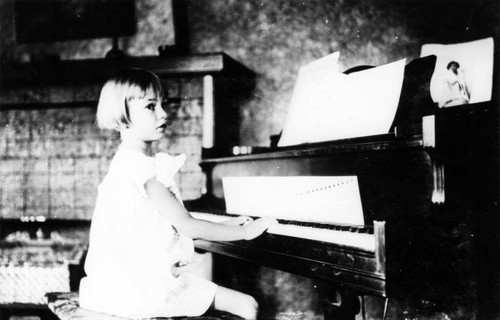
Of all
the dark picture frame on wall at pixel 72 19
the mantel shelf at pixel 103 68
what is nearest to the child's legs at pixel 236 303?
the mantel shelf at pixel 103 68

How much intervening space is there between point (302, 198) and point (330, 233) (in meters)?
0.37

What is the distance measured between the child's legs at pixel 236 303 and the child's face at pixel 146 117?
0.67 m

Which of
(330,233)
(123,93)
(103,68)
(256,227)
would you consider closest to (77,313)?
(256,227)

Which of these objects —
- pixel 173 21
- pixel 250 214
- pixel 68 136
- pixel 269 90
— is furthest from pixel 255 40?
pixel 250 214

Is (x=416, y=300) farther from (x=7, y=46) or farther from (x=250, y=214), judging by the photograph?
(x=7, y=46)

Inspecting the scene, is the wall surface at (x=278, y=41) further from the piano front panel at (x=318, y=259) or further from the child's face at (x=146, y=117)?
the child's face at (x=146, y=117)

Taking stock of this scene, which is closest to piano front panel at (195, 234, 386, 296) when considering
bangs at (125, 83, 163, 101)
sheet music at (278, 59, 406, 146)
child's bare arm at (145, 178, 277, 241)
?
child's bare arm at (145, 178, 277, 241)

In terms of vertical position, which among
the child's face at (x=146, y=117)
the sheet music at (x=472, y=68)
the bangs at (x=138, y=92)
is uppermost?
the sheet music at (x=472, y=68)

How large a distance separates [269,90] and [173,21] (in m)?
0.90

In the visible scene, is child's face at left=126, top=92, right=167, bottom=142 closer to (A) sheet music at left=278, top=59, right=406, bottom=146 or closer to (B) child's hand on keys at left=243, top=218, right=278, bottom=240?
(B) child's hand on keys at left=243, top=218, right=278, bottom=240

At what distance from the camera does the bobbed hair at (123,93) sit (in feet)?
5.85

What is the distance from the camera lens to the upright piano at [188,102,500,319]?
150 cm

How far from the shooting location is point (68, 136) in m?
3.48

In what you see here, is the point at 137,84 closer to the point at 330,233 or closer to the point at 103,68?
the point at 330,233
